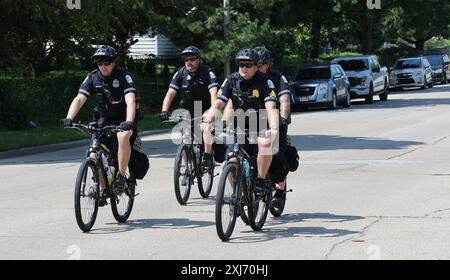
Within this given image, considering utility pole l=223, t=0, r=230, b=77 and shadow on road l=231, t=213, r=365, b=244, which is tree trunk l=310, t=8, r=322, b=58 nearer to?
utility pole l=223, t=0, r=230, b=77

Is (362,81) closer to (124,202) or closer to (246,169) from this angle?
(124,202)

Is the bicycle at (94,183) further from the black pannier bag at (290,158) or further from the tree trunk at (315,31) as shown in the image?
the tree trunk at (315,31)

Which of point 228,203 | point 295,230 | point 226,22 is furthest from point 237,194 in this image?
point 226,22

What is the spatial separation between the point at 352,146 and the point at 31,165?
22.2ft

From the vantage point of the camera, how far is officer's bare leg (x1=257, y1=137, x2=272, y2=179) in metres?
9.98

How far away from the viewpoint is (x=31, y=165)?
19109 millimetres

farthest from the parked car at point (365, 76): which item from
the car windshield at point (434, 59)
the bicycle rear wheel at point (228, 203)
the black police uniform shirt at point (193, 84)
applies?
the bicycle rear wheel at point (228, 203)

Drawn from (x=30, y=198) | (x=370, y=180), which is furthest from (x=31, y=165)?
(x=370, y=180)

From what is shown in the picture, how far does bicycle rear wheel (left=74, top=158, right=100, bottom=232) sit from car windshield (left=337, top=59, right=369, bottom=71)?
32492 mm

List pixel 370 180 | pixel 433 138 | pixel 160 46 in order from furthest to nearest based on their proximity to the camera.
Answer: pixel 160 46, pixel 433 138, pixel 370 180

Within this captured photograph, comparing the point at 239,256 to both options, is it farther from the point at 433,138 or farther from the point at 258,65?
the point at 433,138

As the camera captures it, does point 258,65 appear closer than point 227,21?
Yes

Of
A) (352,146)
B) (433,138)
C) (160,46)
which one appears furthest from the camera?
(160,46)

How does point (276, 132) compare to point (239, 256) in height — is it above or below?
above
